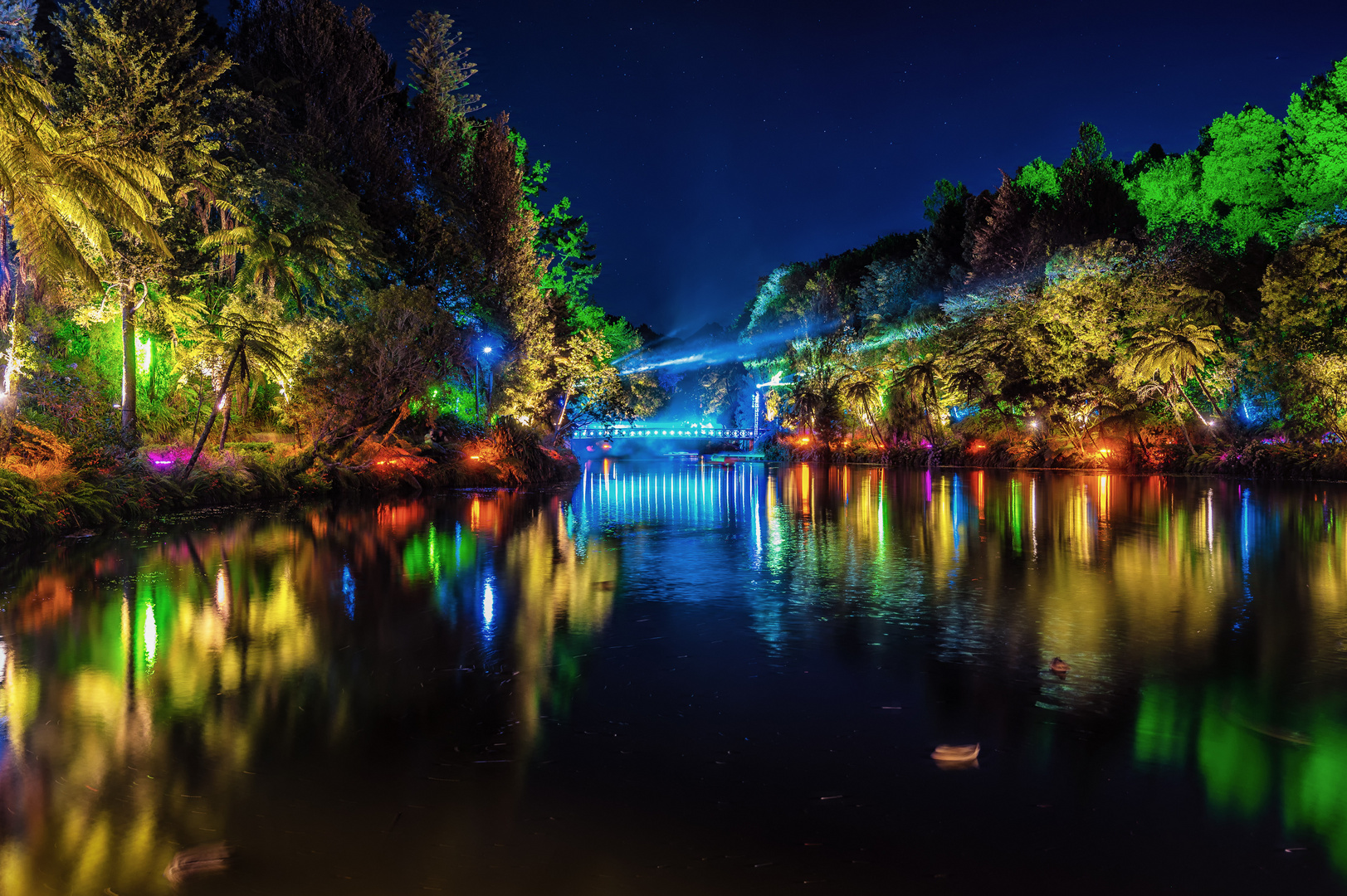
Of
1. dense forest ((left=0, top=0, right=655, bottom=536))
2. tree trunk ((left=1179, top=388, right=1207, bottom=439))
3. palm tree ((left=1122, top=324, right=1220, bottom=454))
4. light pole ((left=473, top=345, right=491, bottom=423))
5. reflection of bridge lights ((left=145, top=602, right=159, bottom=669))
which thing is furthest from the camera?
tree trunk ((left=1179, top=388, right=1207, bottom=439))

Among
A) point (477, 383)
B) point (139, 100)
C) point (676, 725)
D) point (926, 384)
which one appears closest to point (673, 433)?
point (926, 384)

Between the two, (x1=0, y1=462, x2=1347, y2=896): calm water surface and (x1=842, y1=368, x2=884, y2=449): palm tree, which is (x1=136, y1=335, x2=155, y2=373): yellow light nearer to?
(x1=0, y1=462, x2=1347, y2=896): calm water surface

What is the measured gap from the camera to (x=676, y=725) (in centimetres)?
463

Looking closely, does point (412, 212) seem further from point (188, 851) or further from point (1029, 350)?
point (188, 851)

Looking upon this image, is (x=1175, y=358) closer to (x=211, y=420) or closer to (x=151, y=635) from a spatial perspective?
(x=211, y=420)

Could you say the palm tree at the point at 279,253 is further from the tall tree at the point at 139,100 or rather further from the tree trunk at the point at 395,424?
the tree trunk at the point at 395,424

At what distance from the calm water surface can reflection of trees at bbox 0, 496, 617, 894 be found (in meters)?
0.03

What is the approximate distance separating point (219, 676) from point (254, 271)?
21.6m

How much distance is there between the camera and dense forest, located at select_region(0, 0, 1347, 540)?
17.0m

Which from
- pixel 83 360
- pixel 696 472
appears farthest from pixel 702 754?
pixel 696 472

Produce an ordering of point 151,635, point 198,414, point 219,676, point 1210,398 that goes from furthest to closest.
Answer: point 1210,398, point 198,414, point 151,635, point 219,676

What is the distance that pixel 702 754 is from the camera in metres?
4.20

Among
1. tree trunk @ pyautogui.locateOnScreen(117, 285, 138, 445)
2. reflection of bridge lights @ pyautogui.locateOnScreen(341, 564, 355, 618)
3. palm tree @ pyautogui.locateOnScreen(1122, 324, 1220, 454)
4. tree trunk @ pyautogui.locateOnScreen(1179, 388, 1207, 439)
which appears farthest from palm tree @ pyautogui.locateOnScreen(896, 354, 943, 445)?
reflection of bridge lights @ pyautogui.locateOnScreen(341, 564, 355, 618)

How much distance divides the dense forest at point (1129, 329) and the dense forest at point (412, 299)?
0.16 meters
